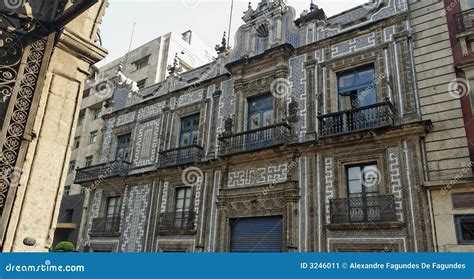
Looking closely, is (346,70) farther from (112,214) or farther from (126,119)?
(112,214)

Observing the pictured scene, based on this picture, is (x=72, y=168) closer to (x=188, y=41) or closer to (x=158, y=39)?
(x=158, y=39)

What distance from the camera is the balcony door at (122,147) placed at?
20.4m

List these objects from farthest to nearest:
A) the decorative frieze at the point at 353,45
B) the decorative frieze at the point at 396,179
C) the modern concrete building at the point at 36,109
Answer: the decorative frieze at the point at 353,45 < the decorative frieze at the point at 396,179 < the modern concrete building at the point at 36,109

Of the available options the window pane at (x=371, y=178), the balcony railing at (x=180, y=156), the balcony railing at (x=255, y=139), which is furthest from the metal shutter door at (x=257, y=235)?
the balcony railing at (x=180, y=156)

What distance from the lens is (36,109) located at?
4723mm

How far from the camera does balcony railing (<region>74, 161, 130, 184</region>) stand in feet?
63.5

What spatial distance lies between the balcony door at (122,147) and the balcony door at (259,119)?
25.3 feet

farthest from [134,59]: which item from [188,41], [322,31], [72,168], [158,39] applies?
[322,31]

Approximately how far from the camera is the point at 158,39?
3288 cm

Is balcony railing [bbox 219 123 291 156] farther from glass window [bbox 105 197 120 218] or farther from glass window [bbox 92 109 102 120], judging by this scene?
glass window [bbox 92 109 102 120]

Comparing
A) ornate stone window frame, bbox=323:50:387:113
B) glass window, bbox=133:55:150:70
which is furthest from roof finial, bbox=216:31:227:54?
glass window, bbox=133:55:150:70

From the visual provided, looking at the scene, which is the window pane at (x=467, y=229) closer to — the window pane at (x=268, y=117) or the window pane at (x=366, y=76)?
the window pane at (x=366, y=76)

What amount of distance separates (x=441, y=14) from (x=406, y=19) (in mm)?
1081

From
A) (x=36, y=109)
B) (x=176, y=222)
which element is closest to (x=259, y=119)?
(x=176, y=222)
